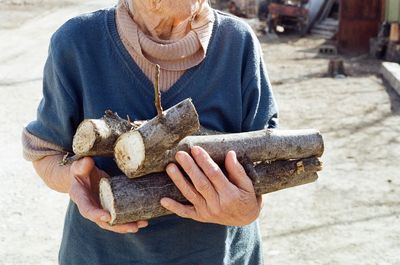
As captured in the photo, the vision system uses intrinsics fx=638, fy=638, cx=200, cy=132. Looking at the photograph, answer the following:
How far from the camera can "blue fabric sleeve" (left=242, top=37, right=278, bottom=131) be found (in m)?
1.75

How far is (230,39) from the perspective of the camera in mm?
1753

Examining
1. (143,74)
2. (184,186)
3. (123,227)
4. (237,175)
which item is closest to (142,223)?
(123,227)

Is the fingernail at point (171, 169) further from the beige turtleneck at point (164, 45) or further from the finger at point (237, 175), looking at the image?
the beige turtleneck at point (164, 45)

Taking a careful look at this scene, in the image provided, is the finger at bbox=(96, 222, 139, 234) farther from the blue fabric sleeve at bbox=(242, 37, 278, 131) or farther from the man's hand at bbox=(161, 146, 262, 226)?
the blue fabric sleeve at bbox=(242, 37, 278, 131)

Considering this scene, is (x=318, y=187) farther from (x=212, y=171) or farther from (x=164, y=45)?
(x=212, y=171)

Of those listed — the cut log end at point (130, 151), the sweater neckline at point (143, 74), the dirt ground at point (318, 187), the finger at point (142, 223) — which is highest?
the sweater neckline at point (143, 74)

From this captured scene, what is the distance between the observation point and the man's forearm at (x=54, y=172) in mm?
1715

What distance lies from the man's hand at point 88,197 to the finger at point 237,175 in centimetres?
25

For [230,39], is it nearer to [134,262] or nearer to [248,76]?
[248,76]

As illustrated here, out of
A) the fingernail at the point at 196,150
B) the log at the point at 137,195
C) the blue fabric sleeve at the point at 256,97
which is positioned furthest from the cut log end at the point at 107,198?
the blue fabric sleeve at the point at 256,97

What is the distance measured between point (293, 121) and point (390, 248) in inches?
123

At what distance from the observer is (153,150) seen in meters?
1.50

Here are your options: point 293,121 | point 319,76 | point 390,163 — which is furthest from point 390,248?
point 319,76

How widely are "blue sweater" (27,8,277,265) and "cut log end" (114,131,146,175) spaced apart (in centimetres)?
16
